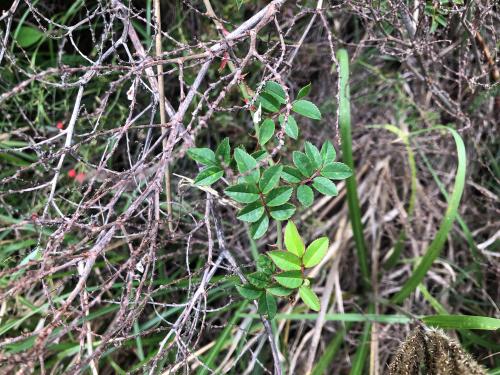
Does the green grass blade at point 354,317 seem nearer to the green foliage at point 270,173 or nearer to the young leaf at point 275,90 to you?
the green foliage at point 270,173

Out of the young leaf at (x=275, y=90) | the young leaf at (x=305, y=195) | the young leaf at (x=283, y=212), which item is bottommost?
the young leaf at (x=283, y=212)

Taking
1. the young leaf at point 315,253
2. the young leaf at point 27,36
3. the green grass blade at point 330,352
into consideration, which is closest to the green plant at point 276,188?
the young leaf at point 315,253

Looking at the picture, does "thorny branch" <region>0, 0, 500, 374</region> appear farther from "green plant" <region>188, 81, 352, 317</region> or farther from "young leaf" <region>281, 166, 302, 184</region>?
"young leaf" <region>281, 166, 302, 184</region>

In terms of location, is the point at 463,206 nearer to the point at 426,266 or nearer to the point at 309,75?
the point at 426,266

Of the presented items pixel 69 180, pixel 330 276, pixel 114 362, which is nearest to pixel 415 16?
pixel 330 276

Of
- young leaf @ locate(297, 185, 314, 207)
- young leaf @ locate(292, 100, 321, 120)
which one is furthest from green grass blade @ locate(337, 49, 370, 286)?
young leaf @ locate(297, 185, 314, 207)
